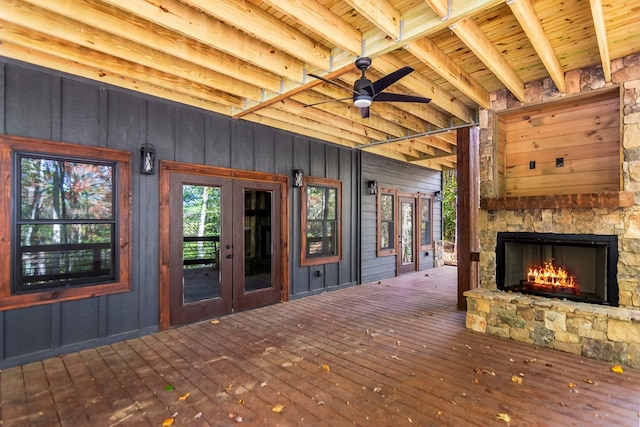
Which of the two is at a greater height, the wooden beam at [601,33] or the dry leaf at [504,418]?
the wooden beam at [601,33]

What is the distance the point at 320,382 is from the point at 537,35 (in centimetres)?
356

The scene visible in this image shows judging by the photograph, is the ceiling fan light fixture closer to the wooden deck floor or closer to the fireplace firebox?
the wooden deck floor

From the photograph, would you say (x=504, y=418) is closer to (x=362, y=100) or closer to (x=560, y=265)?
(x=560, y=265)

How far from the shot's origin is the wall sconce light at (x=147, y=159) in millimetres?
3936

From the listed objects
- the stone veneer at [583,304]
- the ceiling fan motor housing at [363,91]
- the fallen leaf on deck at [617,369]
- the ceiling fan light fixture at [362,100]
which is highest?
the ceiling fan motor housing at [363,91]

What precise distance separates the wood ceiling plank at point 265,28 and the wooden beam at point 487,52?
4.08 feet

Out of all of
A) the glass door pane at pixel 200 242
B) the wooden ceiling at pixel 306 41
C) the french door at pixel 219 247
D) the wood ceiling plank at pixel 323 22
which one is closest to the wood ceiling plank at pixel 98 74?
the wooden ceiling at pixel 306 41

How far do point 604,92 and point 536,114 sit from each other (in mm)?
691

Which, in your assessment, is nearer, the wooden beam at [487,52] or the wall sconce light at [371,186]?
the wooden beam at [487,52]

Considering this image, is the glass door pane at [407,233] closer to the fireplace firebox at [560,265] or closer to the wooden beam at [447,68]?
the fireplace firebox at [560,265]

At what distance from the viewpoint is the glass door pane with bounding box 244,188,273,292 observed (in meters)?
5.30

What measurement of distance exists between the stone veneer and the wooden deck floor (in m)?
0.18

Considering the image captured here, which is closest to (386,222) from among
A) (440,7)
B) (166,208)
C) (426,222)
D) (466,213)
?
(426,222)

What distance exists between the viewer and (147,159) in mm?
3947
